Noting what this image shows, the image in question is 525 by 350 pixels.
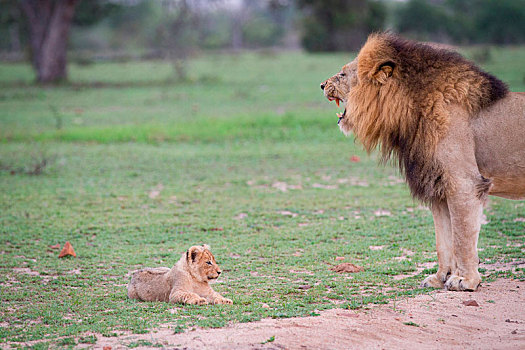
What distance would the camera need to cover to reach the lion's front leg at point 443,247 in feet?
18.5

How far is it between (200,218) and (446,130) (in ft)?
12.7

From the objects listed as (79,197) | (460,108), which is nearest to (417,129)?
(460,108)

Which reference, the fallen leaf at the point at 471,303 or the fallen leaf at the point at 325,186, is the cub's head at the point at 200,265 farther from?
the fallen leaf at the point at 325,186

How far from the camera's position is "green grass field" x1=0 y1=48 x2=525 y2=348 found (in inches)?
207

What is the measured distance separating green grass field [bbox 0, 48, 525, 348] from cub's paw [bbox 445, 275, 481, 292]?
347mm

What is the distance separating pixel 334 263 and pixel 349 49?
1364 inches

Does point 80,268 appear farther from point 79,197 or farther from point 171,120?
point 171,120

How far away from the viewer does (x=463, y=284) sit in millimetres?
5379

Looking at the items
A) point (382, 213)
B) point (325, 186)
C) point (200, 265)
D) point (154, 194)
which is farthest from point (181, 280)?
point (325, 186)

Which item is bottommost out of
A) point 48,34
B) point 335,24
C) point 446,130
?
point 446,130

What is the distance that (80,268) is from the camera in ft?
21.3

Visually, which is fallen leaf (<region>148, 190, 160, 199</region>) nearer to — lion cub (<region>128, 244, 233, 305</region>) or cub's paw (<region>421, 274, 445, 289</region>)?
lion cub (<region>128, 244, 233, 305</region>)

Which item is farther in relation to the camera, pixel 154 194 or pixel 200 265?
pixel 154 194

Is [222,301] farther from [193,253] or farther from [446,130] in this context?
[446,130]
